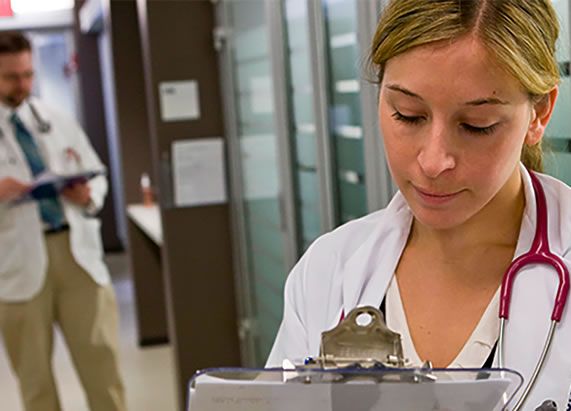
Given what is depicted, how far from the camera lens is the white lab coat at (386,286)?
1136 mm

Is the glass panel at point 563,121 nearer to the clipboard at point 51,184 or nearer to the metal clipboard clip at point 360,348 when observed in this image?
the metal clipboard clip at point 360,348

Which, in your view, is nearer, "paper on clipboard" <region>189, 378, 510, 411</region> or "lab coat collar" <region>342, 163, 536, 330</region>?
"paper on clipboard" <region>189, 378, 510, 411</region>

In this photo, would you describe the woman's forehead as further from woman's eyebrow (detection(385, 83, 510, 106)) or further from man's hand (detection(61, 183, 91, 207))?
man's hand (detection(61, 183, 91, 207))

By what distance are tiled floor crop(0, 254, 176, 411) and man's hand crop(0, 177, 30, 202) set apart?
153cm

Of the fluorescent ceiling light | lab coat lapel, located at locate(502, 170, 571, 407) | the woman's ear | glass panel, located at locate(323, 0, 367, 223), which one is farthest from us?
the fluorescent ceiling light

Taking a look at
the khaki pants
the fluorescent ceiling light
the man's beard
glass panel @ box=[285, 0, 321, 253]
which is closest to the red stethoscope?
glass panel @ box=[285, 0, 321, 253]

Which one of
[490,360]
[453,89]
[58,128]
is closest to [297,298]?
[490,360]

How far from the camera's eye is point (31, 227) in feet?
12.0

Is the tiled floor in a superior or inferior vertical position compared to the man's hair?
inferior

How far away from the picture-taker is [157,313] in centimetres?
596

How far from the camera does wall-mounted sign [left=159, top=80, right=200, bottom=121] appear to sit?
13.6 ft

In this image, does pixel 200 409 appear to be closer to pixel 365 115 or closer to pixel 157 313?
pixel 365 115

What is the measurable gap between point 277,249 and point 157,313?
8.14 feet

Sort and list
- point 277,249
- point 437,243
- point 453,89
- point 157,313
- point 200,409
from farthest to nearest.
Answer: point 157,313, point 277,249, point 437,243, point 453,89, point 200,409
